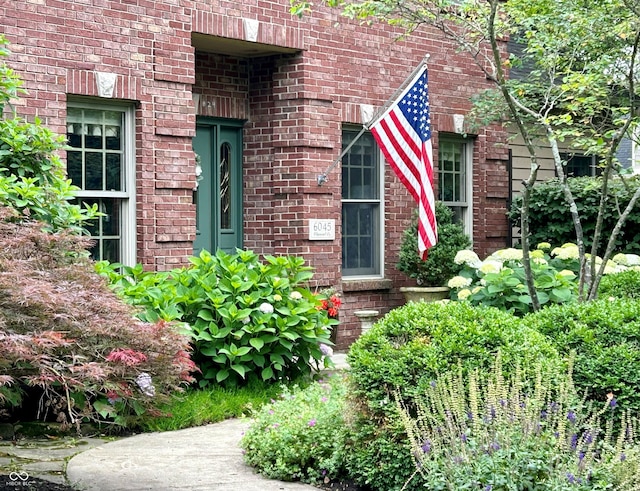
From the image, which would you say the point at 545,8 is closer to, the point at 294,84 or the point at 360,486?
the point at 294,84

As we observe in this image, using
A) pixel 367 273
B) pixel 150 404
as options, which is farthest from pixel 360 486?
pixel 367 273

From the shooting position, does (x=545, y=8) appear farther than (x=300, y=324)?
Yes

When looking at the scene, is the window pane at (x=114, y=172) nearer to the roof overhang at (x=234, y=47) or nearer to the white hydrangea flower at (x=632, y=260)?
the roof overhang at (x=234, y=47)

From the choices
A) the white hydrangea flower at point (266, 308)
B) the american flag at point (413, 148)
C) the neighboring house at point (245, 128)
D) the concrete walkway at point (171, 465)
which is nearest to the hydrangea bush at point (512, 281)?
the american flag at point (413, 148)

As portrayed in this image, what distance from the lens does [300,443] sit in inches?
251

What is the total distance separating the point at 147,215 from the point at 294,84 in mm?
2663

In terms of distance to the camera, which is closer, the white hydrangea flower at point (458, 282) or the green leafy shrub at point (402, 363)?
the green leafy shrub at point (402, 363)

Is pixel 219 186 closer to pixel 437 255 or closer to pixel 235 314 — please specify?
pixel 437 255

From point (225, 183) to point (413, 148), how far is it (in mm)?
2551

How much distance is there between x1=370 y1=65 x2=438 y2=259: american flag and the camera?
10.9m

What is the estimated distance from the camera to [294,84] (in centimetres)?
1223

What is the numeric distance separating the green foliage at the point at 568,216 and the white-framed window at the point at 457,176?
0.65 meters

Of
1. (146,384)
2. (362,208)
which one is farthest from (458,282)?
(146,384)

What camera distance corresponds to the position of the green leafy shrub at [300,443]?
20.4ft
